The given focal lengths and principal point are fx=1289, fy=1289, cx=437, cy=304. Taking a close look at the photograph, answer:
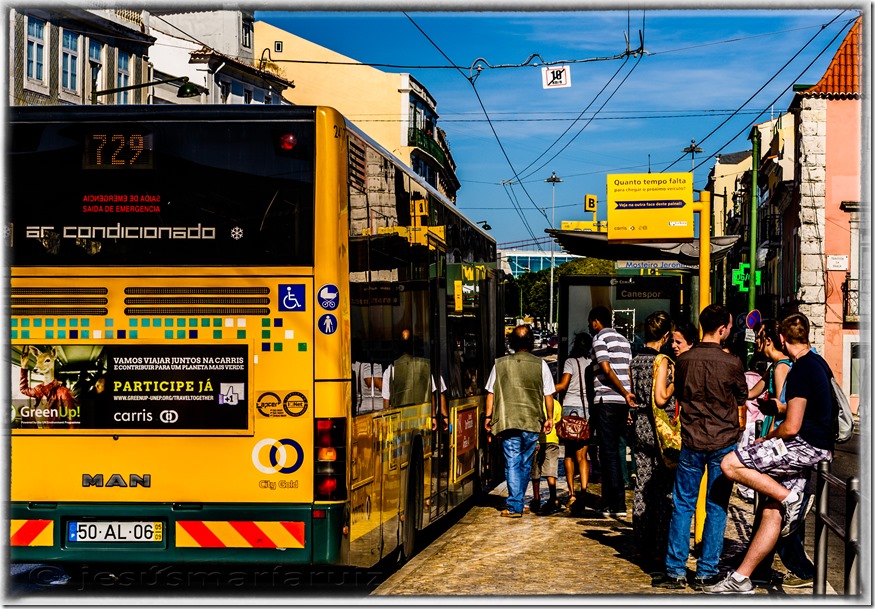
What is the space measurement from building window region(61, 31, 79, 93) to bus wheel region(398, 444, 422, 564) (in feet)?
99.2

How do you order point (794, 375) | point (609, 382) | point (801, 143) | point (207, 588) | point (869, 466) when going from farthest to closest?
point (801, 143) → point (609, 382) → point (207, 588) → point (794, 375) → point (869, 466)

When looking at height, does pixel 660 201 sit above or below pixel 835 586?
above

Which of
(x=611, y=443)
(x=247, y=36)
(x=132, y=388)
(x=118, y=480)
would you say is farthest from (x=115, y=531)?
(x=247, y=36)

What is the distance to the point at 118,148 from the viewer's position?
8.08m

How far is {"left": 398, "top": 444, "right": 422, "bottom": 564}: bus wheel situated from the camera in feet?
33.9

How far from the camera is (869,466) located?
308 inches

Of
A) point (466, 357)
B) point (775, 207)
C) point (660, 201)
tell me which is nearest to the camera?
point (466, 357)

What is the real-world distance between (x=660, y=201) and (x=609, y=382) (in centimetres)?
553

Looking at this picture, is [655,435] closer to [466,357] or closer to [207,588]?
[207,588]

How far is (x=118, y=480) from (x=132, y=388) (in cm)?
57

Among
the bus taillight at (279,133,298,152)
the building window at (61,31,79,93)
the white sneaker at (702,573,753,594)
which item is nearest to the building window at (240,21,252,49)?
the building window at (61,31,79,93)

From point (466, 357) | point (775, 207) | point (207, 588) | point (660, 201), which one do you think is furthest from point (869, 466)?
point (775, 207)

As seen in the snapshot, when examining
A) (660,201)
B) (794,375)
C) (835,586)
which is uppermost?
(660,201)

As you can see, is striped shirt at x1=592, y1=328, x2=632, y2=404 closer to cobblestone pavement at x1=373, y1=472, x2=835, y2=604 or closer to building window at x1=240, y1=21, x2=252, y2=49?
cobblestone pavement at x1=373, y1=472, x2=835, y2=604
